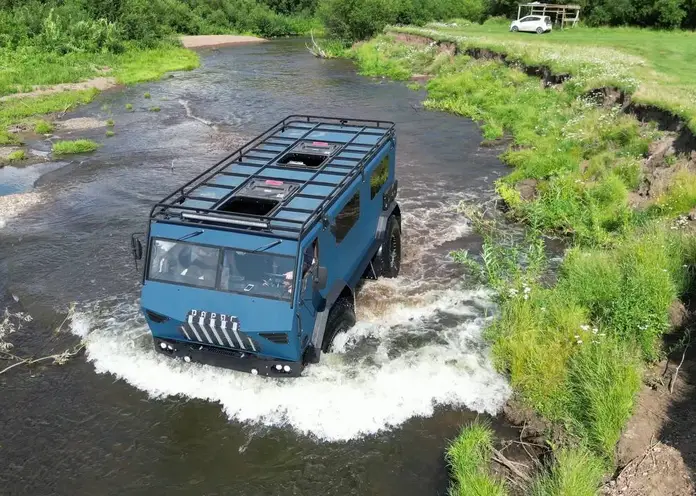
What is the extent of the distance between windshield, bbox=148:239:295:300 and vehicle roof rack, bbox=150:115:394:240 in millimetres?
379

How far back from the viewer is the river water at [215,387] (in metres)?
9.06

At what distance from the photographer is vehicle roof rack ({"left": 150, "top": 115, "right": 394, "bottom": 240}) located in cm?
918

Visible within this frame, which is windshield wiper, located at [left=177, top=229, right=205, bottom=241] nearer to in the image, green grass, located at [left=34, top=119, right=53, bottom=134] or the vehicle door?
the vehicle door

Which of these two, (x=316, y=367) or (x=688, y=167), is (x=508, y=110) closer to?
(x=688, y=167)

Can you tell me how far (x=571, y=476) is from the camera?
7.45 m

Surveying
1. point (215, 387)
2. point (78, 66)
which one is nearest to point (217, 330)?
point (215, 387)

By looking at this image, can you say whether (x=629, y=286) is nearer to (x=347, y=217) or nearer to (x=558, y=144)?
(x=347, y=217)

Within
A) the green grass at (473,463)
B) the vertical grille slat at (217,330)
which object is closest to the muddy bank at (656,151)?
the green grass at (473,463)

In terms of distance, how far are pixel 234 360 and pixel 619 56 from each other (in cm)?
2732

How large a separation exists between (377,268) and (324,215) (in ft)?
14.0

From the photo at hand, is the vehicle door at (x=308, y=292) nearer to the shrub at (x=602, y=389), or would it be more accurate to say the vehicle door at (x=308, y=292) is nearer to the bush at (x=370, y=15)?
the shrub at (x=602, y=389)

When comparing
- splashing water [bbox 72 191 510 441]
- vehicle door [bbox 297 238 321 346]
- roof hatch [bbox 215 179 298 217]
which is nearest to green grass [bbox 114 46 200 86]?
splashing water [bbox 72 191 510 441]

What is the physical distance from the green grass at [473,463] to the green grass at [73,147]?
2200cm

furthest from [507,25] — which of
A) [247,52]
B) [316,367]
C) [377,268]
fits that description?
[316,367]
